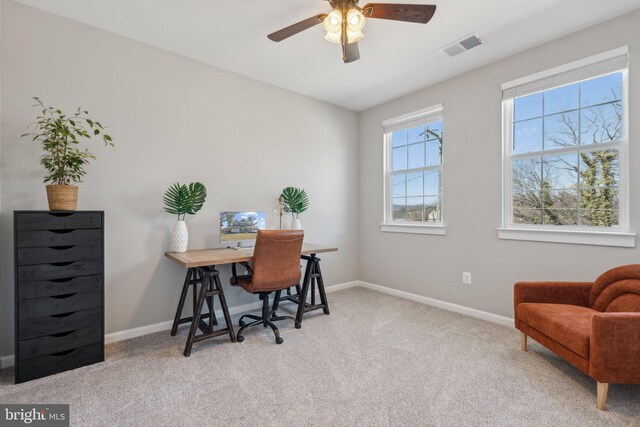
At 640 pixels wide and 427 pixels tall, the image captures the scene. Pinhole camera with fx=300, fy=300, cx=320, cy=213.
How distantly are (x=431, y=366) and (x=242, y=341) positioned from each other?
1.52 metres

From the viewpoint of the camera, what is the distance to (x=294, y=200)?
11.7ft

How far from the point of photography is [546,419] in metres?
1.60

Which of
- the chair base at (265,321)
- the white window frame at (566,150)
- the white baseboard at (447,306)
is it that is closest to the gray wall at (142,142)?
the chair base at (265,321)

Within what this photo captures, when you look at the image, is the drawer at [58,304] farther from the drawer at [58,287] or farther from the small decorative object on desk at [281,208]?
the small decorative object on desk at [281,208]

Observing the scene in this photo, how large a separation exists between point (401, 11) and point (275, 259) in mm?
1989

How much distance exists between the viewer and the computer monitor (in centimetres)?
299

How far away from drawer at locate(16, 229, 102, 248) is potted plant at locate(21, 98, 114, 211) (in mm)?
168

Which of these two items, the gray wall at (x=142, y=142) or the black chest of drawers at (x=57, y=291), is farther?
the gray wall at (x=142, y=142)

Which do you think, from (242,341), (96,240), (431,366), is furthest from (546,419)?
(96,240)

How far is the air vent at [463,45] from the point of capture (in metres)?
2.58

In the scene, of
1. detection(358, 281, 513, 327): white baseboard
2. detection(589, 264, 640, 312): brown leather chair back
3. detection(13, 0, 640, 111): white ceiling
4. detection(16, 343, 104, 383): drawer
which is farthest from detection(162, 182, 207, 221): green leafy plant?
detection(589, 264, 640, 312): brown leather chair back

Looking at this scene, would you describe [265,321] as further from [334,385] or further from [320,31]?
[320,31]

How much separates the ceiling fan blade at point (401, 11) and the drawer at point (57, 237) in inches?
94.8

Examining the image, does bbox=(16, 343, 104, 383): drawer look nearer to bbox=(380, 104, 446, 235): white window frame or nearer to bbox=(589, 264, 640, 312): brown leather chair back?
bbox=(380, 104, 446, 235): white window frame
